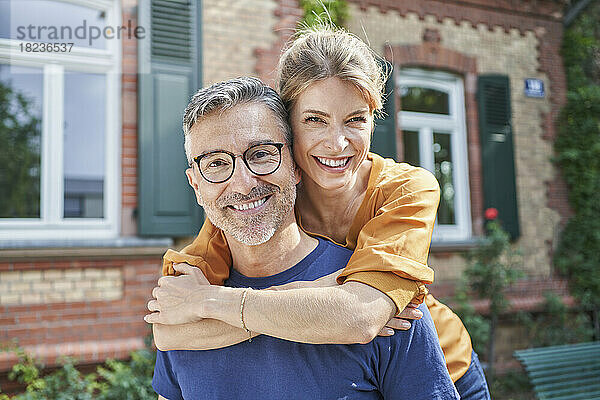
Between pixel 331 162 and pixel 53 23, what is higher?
pixel 53 23

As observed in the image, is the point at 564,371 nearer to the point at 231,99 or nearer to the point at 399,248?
the point at 399,248

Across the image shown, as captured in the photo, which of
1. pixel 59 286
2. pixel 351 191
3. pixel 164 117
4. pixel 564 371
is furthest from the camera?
pixel 164 117

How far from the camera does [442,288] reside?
6.38 metres

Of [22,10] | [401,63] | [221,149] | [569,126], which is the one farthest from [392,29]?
[221,149]

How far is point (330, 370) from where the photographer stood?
162cm

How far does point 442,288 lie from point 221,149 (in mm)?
5150

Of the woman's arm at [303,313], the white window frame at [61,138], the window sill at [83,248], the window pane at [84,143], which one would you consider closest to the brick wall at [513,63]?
the white window frame at [61,138]

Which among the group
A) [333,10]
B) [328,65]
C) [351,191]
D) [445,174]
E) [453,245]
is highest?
[333,10]

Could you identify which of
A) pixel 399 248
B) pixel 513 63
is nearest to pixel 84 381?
pixel 399 248

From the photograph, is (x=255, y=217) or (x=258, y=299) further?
(x=255, y=217)

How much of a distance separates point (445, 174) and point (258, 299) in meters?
5.66

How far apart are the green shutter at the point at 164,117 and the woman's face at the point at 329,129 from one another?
3.42 m

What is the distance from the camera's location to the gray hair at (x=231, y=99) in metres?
1.70

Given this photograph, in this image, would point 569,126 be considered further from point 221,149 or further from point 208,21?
point 221,149
